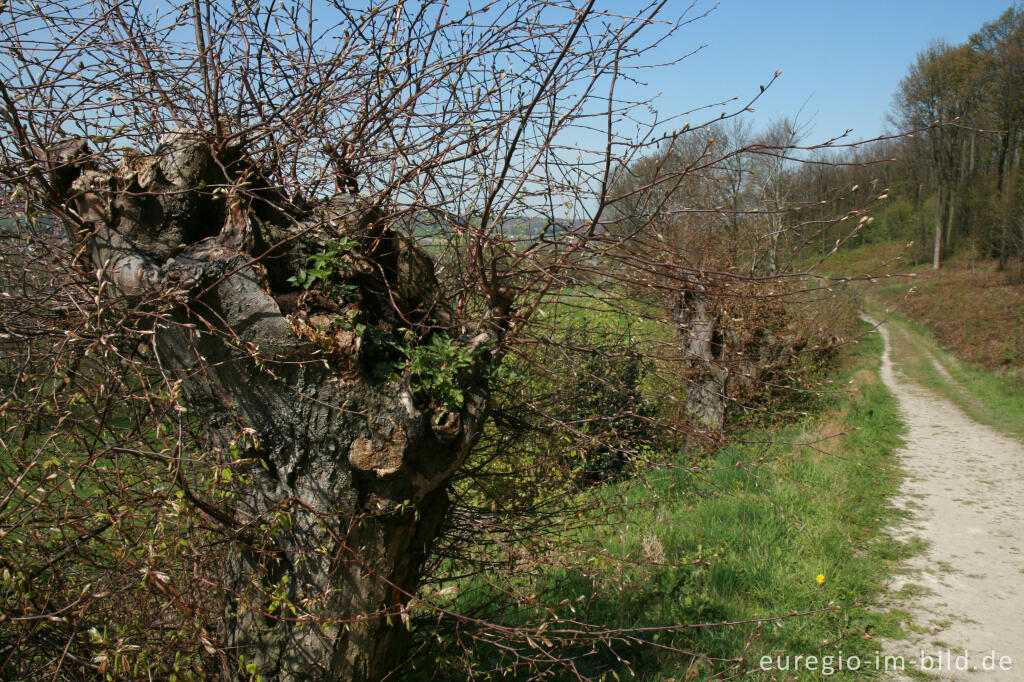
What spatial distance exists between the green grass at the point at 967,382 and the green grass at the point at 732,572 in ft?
13.6

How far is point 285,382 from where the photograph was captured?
2539 mm

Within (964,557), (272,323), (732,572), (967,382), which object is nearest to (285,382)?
(272,323)

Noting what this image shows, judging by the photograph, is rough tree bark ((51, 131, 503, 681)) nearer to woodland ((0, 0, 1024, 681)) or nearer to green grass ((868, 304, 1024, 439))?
woodland ((0, 0, 1024, 681))

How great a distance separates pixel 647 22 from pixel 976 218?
43.3 metres

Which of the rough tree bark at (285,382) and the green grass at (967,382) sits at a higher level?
the rough tree bark at (285,382)

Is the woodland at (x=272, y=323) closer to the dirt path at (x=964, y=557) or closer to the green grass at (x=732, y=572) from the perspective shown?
the green grass at (x=732, y=572)

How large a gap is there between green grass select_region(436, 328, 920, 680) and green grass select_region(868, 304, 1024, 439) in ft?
13.6

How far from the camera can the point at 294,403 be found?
2.57m

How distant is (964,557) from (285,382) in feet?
21.7

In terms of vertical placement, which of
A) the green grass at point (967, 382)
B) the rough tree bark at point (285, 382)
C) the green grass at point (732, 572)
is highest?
the rough tree bark at point (285, 382)

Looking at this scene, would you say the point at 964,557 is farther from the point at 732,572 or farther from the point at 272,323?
the point at 272,323


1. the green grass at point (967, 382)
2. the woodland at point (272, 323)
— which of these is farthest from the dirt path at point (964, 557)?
the woodland at point (272, 323)

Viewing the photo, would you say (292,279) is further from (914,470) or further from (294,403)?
(914,470)

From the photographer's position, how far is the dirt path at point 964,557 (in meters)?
4.48
